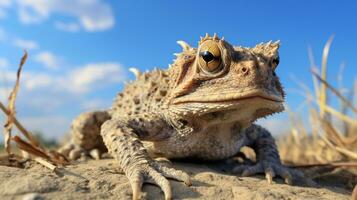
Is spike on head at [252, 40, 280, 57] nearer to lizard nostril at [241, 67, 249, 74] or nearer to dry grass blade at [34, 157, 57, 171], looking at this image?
lizard nostril at [241, 67, 249, 74]

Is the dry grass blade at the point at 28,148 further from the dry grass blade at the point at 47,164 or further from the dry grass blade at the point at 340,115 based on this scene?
the dry grass blade at the point at 340,115

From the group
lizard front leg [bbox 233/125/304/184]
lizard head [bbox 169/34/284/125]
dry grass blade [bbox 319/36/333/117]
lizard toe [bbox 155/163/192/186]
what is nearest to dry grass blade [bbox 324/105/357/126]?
dry grass blade [bbox 319/36/333/117]

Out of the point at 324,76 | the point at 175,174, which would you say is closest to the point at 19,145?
the point at 175,174

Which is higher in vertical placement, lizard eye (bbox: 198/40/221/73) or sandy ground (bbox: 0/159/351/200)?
lizard eye (bbox: 198/40/221/73)

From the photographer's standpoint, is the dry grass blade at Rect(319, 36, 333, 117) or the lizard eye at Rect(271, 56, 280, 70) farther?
the dry grass blade at Rect(319, 36, 333, 117)

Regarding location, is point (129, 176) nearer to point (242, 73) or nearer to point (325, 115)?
point (242, 73)

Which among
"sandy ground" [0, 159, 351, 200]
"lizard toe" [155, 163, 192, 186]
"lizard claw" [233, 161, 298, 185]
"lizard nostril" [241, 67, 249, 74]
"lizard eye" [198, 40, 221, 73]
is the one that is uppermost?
"lizard eye" [198, 40, 221, 73]

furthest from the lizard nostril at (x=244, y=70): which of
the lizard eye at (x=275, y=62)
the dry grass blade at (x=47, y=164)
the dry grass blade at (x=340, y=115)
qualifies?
the dry grass blade at (x=340, y=115)

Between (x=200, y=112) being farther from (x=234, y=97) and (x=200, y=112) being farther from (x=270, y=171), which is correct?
(x=270, y=171)
